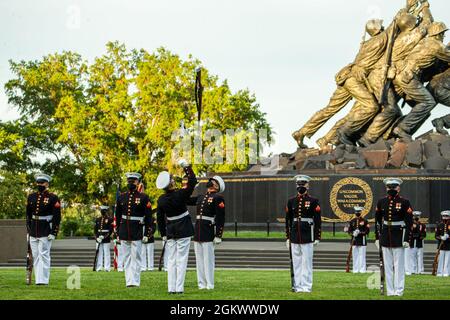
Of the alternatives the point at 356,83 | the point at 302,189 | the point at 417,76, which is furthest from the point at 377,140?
the point at 302,189

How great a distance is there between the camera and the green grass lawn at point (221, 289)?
1642cm

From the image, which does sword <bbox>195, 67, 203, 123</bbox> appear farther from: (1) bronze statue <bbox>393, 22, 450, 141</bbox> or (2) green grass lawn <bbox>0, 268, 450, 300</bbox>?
(1) bronze statue <bbox>393, 22, 450, 141</bbox>

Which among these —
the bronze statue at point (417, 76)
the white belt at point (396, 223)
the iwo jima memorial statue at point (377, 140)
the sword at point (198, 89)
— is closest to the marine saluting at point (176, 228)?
the white belt at point (396, 223)

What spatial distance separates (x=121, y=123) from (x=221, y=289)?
41.4 metres

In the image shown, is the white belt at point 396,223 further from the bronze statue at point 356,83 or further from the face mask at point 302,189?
the bronze statue at point 356,83

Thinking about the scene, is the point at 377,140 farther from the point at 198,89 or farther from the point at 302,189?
the point at 302,189

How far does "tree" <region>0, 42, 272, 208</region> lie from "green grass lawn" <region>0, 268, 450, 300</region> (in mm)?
34342

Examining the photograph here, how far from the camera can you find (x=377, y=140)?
4753 cm

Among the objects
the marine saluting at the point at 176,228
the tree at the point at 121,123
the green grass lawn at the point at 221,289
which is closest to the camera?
the green grass lawn at the point at 221,289

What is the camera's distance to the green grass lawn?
1642 centimetres

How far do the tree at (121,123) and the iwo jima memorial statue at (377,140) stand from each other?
10.8 meters

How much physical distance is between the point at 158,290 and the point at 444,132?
104ft

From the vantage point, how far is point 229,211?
147 feet
